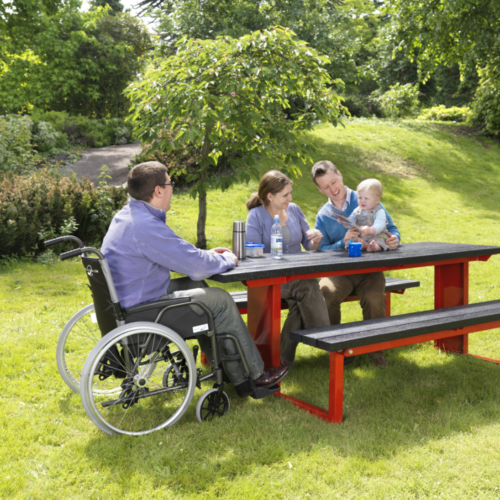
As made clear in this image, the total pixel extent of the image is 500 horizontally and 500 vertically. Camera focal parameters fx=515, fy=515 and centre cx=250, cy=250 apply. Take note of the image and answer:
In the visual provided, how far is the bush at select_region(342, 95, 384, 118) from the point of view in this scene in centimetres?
2111

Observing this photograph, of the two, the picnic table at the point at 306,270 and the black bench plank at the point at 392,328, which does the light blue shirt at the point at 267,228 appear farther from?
the black bench plank at the point at 392,328

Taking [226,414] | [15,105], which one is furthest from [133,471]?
[15,105]

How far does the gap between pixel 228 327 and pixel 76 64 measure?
1754 cm

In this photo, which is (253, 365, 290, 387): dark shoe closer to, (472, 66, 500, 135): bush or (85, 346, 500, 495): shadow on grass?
(85, 346, 500, 495): shadow on grass

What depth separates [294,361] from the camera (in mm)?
4227

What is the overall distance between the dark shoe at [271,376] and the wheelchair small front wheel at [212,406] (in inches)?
10.3

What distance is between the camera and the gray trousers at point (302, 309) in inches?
149

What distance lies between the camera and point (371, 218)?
4262 mm

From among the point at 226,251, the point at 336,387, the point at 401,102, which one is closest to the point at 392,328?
the point at 336,387

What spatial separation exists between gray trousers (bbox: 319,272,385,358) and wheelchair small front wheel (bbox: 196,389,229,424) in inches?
59.6

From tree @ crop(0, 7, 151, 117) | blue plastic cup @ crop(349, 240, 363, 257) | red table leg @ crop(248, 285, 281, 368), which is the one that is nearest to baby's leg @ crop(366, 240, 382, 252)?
blue plastic cup @ crop(349, 240, 363, 257)

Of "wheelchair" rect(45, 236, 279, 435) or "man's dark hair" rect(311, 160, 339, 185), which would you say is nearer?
"wheelchair" rect(45, 236, 279, 435)

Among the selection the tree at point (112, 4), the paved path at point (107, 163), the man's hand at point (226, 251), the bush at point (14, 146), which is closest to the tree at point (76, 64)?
the paved path at point (107, 163)

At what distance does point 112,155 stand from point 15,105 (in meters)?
5.63
